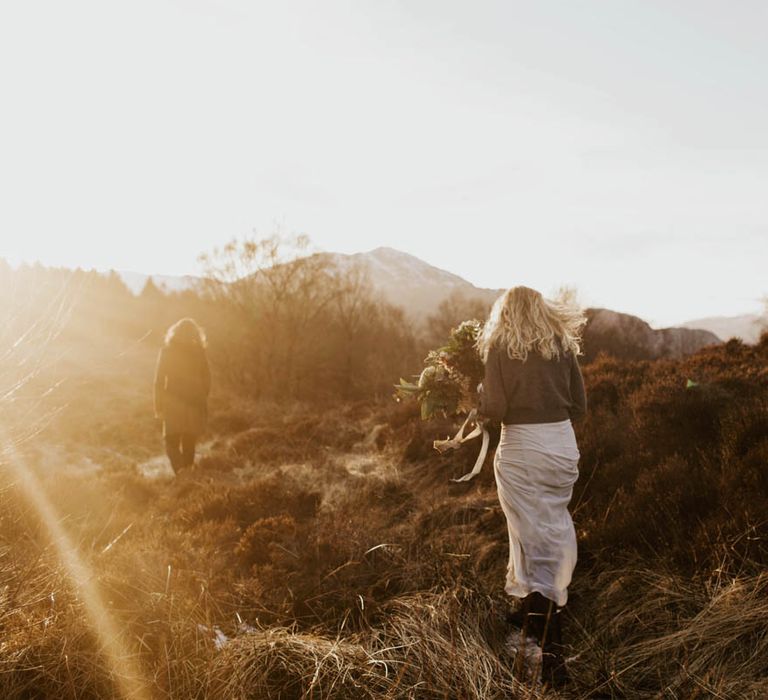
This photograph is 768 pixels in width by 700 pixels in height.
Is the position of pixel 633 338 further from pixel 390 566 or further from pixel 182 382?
pixel 390 566

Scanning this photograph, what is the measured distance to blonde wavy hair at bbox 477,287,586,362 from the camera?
3.28 meters

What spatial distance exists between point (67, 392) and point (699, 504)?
16.1 meters

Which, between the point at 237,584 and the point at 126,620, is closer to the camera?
the point at 126,620

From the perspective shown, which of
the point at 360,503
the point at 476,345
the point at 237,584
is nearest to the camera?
the point at 476,345

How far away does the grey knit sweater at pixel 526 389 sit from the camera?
10.8 ft

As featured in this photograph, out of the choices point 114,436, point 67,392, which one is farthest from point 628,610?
point 67,392

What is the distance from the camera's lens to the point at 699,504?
410cm

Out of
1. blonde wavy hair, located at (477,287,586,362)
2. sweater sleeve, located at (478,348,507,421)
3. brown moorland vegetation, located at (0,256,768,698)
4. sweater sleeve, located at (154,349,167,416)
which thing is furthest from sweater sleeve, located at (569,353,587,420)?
sweater sleeve, located at (154,349,167,416)

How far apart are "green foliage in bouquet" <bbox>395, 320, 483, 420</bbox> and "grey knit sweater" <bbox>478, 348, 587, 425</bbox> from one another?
55 centimetres

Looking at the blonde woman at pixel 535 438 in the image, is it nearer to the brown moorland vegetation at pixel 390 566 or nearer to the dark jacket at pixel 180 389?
the brown moorland vegetation at pixel 390 566

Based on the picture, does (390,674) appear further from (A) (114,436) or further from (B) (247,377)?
(B) (247,377)

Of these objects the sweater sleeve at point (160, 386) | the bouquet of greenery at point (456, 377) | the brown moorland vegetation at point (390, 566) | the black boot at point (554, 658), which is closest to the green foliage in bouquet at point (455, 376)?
the bouquet of greenery at point (456, 377)

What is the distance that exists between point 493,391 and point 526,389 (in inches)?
8.0

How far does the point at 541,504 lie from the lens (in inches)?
131
